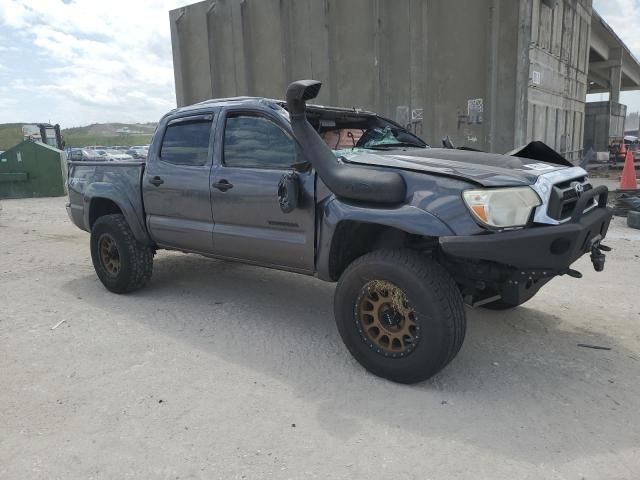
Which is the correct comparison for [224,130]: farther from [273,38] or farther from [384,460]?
[273,38]

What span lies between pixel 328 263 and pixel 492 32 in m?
6.95

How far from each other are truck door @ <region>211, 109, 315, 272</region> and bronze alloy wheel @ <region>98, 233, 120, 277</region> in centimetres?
A: 142

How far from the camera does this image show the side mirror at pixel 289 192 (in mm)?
3520

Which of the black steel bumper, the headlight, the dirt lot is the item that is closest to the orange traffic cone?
the dirt lot

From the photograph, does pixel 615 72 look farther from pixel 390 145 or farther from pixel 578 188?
pixel 578 188

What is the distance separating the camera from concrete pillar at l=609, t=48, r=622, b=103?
24.5 m

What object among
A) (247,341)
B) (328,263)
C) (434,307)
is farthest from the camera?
→ (247,341)

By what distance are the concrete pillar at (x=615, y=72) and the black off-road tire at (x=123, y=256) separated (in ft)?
86.6

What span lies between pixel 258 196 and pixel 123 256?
190 cm

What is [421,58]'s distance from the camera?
939 cm

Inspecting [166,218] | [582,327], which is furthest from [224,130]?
[582,327]

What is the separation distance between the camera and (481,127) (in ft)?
29.9

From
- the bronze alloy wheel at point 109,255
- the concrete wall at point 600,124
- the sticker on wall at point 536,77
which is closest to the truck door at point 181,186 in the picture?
the bronze alloy wheel at point 109,255

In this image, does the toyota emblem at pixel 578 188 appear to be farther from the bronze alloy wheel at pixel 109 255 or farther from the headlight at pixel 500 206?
the bronze alloy wheel at pixel 109 255
